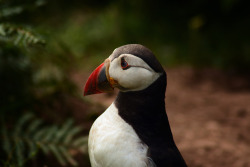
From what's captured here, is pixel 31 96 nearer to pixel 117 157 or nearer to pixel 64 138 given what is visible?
pixel 64 138

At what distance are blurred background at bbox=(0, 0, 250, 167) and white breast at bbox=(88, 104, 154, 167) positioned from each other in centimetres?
58

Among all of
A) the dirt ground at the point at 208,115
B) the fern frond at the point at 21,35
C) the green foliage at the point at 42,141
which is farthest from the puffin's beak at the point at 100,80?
the dirt ground at the point at 208,115

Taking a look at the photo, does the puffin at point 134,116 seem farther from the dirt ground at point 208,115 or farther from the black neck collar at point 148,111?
the dirt ground at point 208,115

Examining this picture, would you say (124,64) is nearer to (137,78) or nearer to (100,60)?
(137,78)

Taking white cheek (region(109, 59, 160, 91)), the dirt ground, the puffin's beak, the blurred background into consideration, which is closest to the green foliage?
the blurred background

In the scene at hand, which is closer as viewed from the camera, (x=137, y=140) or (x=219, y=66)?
(x=137, y=140)

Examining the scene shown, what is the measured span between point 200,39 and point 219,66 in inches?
26.5

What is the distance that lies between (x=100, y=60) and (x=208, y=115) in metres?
2.50

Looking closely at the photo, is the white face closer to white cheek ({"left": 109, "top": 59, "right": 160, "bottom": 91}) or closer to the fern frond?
white cheek ({"left": 109, "top": 59, "right": 160, "bottom": 91})

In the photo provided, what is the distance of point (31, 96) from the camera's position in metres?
3.38

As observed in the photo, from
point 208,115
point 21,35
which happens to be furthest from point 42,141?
point 208,115

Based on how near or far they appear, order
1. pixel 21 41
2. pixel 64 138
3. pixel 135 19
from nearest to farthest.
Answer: pixel 21 41
pixel 64 138
pixel 135 19

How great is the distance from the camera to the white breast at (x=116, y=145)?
201cm

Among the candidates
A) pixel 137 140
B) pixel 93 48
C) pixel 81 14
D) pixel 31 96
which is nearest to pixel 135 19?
pixel 93 48
